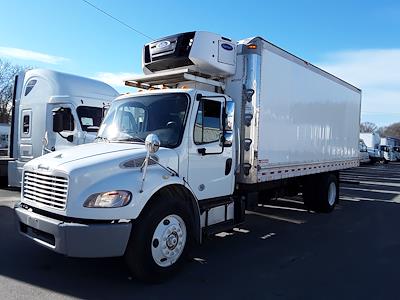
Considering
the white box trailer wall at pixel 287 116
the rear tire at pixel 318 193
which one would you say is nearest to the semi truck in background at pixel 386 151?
the white box trailer wall at pixel 287 116

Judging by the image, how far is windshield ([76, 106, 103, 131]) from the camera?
441 inches

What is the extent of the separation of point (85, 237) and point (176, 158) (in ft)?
5.32

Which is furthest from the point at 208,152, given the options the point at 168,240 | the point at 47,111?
the point at 47,111

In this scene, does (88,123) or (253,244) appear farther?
(88,123)

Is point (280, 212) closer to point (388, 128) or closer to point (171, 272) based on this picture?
point (171, 272)

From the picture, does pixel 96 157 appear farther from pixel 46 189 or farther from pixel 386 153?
pixel 386 153

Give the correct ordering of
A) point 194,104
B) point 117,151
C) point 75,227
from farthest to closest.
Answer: point 194,104 < point 117,151 < point 75,227

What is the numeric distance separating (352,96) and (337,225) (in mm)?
5104

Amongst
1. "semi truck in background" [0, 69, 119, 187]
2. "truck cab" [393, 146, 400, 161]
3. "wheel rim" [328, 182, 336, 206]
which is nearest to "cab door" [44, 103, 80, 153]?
"semi truck in background" [0, 69, 119, 187]

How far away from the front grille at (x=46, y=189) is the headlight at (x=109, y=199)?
315 mm

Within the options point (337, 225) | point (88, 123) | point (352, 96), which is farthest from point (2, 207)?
point (352, 96)

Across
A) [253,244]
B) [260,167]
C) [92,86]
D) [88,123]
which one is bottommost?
[253,244]

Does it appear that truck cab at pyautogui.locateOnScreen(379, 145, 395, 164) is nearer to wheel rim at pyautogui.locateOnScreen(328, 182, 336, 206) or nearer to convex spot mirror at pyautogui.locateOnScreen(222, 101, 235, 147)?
wheel rim at pyautogui.locateOnScreen(328, 182, 336, 206)

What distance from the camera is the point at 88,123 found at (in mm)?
11336
